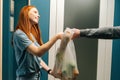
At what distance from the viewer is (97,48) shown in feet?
10.4

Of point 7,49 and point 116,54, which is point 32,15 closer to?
point 7,49

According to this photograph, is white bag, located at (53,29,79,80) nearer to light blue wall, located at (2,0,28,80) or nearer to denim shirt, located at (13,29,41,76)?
denim shirt, located at (13,29,41,76)

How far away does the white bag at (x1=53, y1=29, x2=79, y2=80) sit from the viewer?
1425mm

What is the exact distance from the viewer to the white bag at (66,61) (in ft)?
4.67

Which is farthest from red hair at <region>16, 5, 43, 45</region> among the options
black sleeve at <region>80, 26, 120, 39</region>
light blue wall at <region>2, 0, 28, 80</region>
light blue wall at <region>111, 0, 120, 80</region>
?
light blue wall at <region>111, 0, 120, 80</region>

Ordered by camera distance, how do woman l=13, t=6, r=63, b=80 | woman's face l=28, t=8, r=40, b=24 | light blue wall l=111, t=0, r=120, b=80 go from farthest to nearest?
1. light blue wall l=111, t=0, r=120, b=80
2. woman's face l=28, t=8, r=40, b=24
3. woman l=13, t=6, r=63, b=80

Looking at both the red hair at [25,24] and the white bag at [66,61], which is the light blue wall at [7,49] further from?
the white bag at [66,61]

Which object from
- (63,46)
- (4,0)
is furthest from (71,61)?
(4,0)

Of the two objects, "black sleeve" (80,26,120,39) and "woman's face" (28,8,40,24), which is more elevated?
"woman's face" (28,8,40,24)

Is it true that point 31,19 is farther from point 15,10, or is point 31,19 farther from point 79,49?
point 79,49

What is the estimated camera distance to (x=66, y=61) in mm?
1438

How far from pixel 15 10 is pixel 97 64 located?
1361mm

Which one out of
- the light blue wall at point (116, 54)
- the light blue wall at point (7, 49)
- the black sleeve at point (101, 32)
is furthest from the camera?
the light blue wall at point (116, 54)

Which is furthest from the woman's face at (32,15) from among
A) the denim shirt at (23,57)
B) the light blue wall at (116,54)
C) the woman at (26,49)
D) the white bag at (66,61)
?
the light blue wall at (116,54)
